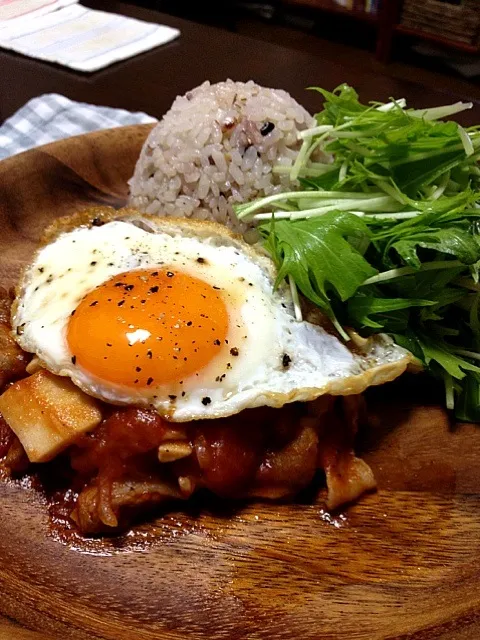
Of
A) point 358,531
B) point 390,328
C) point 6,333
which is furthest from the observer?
point 390,328

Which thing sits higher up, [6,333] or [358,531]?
[6,333]

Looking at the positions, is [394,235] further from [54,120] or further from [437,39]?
[437,39]

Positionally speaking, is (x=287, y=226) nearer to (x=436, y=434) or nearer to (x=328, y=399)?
(x=328, y=399)

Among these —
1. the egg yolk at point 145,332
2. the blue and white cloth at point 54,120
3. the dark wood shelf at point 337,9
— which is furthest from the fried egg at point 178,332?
the dark wood shelf at point 337,9

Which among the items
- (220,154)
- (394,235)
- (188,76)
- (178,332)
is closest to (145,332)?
(178,332)

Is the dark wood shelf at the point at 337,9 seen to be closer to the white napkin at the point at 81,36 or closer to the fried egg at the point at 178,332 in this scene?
the white napkin at the point at 81,36

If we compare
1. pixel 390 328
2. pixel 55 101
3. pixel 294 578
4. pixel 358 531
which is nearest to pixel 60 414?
pixel 294 578
